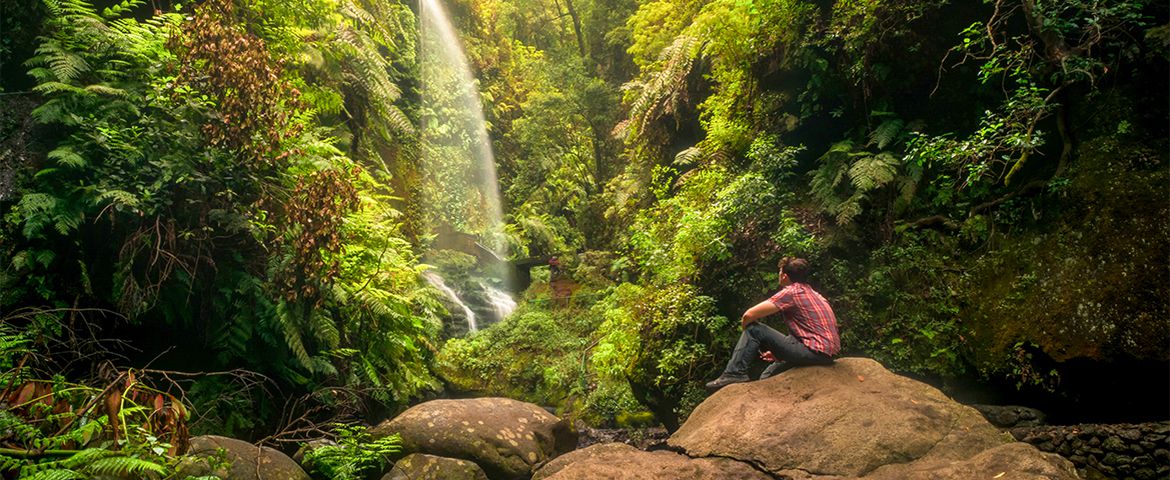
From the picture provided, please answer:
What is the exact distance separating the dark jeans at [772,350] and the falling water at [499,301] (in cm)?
982

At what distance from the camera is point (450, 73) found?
54.6 feet

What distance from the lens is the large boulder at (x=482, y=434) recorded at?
5531mm

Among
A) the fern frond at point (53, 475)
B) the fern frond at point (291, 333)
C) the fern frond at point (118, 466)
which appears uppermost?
the fern frond at point (53, 475)

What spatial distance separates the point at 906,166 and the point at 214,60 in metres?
7.45

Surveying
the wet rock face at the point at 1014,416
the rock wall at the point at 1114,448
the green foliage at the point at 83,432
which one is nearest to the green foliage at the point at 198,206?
the green foliage at the point at 83,432

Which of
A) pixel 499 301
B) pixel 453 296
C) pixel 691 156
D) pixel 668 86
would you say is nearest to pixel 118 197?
pixel 691 156

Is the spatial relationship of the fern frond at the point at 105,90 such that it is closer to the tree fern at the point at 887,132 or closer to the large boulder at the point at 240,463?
the large boulder at the point at 240,463

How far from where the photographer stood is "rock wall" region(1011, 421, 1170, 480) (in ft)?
12.2

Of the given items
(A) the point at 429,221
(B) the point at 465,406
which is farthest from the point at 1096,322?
(A) the point at 429,221

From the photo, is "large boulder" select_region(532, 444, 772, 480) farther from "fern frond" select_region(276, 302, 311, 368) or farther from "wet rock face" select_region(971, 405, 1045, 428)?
"fern frond" select_region(276, 302, 311, 368)

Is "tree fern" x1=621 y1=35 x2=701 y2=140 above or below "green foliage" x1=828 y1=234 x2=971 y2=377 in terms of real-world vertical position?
above

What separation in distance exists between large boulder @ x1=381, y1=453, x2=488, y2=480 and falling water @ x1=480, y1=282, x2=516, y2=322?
8969mm

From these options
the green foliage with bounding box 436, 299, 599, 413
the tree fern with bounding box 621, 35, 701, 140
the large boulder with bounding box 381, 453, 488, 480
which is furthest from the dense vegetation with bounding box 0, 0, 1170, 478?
the green foliage with bounding box 436, 299, 599, 413

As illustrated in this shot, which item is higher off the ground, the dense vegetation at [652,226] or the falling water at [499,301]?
the dense vegetation at [652,226]
